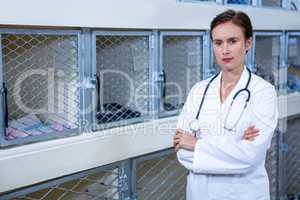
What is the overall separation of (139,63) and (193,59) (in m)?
0.29

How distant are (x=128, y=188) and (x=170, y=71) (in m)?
0.50

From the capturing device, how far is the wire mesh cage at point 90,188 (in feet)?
4.19

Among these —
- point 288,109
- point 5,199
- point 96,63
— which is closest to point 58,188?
point 5,199

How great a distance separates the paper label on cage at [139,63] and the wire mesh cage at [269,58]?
0.74 meters

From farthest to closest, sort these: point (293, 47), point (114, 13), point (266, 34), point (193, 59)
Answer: point (293, 47) < point (266, 34) < point (193, 59) < point (114, 13)

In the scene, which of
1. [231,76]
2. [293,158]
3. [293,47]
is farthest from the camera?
[293,158]

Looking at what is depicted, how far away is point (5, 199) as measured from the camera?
105 cm

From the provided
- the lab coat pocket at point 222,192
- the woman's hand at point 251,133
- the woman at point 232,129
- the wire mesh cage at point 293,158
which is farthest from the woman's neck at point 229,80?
the wire mesh cage at point 293,158

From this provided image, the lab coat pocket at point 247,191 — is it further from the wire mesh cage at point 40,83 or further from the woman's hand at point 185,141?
the wire mesh cage at point 40,83

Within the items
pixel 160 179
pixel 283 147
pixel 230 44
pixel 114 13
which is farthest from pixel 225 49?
pixel 283 147

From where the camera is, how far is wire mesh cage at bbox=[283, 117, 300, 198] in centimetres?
217

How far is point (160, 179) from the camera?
1.64 m

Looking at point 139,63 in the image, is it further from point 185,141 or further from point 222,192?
point 222,192

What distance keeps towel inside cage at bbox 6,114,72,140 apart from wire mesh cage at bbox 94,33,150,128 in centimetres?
17
